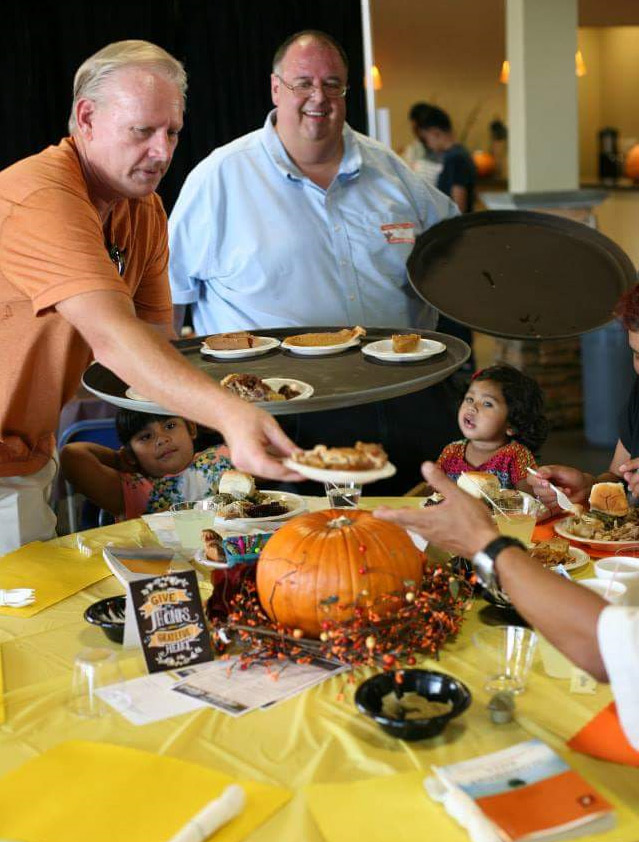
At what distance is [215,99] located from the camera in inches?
215

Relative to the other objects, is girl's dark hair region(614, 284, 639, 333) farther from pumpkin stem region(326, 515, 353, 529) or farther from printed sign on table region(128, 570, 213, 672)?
printed sign on table region(128, 570, 213, 672)

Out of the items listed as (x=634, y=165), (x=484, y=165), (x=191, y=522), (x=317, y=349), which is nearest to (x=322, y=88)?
(x=317, y=349)

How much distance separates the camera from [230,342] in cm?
261

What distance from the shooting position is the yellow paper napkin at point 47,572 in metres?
2.13

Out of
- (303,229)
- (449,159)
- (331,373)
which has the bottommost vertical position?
(331,373)

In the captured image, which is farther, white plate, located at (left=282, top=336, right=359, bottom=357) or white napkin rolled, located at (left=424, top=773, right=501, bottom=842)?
white plate, located at (left=282, top=336, right=359, bottom=357)

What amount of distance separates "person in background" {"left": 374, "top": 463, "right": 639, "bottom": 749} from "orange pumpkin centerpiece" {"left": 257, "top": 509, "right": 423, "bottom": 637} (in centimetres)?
19

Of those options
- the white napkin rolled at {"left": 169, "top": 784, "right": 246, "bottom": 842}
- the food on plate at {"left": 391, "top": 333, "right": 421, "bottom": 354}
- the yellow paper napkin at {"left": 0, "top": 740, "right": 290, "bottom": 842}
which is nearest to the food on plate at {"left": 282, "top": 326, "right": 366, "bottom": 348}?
the food on plate at {"left": 391, "top": 333, "right": 421, "bottom": 354}

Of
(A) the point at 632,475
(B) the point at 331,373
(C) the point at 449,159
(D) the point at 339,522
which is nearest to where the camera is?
(D) the point at 339,522

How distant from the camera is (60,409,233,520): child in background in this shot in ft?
10.8

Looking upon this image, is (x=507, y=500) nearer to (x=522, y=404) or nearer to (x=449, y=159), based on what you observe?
(x=522, y=404)

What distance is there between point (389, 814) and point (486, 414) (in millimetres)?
2072

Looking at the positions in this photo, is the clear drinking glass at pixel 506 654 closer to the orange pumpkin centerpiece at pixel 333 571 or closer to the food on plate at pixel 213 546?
the orange pumpkin centerpiece at pixel 333 571

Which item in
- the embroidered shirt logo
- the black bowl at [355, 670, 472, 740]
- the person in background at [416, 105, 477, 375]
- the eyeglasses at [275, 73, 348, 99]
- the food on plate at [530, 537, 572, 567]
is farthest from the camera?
the person in background at [416, 105, 477, 375]
